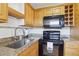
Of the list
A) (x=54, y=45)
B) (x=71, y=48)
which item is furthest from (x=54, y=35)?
(x=71, y=48)

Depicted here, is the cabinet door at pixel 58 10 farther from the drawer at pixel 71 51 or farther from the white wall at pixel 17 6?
the white wall at pixel 17 6

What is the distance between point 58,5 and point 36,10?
0.72 metres

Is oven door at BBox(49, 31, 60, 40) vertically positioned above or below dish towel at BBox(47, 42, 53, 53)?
above

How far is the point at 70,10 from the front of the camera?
324cm

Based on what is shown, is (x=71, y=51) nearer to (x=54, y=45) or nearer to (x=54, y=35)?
(x=54, y=45)

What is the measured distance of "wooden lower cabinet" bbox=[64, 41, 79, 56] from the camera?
276cm

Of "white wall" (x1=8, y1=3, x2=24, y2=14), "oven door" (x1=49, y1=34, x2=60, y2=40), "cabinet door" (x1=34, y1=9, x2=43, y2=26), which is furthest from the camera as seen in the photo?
"cabinet door" (x1=34, y1=9, x2=43, y2=26)

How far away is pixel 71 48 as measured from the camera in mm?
2814

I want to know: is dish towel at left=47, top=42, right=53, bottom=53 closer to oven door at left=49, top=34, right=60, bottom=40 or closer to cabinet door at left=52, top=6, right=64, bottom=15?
oven door at left=49, top=34, right=60, bottom=40

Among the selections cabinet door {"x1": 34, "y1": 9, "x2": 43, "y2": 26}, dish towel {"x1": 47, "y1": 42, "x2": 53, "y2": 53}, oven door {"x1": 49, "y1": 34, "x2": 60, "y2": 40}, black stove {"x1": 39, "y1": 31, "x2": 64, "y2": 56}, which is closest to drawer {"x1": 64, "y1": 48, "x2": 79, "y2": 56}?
black stove {"x1": 39, "y1": 31, "x2": 64, "y2": 56}

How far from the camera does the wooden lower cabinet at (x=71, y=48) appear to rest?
2.76m

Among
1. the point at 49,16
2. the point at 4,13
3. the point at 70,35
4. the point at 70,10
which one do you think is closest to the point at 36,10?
the point at 49,16

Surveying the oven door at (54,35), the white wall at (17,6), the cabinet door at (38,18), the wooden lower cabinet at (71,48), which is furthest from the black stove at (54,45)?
the white wall at (17,6)

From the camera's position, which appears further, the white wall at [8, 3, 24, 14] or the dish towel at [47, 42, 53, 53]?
the dish towel at [47, 42, 53, 53]
